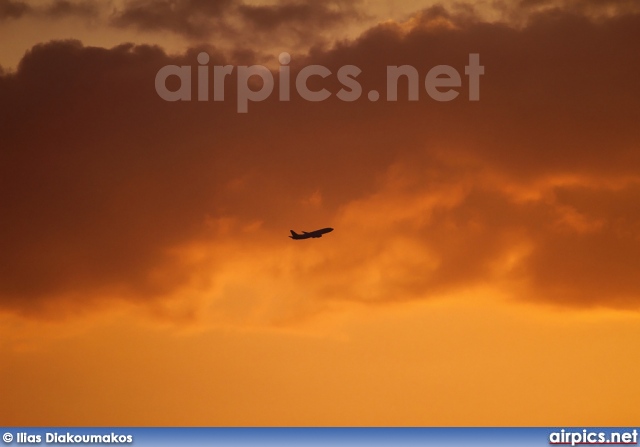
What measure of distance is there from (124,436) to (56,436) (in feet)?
22.9

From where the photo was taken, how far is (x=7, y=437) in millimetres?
132875

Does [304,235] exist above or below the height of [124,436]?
above

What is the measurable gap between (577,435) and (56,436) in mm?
54075

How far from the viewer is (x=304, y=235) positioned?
589 ft

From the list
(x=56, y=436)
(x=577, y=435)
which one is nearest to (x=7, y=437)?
(x=56, y=436)

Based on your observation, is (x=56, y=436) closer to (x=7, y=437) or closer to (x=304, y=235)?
(x=7, y=437)

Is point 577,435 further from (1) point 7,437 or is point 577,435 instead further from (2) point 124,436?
(1) point 7,437

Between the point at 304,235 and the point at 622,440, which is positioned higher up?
the point at 304,235

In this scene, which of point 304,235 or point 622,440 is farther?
point 304,235

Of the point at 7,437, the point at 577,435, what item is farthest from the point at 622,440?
the point at 7,437

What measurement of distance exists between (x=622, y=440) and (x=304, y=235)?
61360mm

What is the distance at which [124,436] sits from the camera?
439 ft

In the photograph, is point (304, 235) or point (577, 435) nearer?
point (577, 435)

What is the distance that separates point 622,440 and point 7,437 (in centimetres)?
6336
